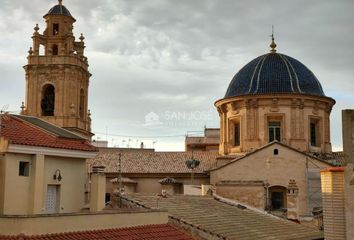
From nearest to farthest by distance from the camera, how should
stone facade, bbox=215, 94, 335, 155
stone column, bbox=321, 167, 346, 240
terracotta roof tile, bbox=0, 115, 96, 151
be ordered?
stone column, bbox=321, 167, 346, 240, terracotta roof tile, bbox=0, 115, 96, 151, stone facade, bbox=215, 94, 335, 155

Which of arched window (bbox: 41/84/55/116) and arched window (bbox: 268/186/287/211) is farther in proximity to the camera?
arched window (bbox: 41/84/55/116)

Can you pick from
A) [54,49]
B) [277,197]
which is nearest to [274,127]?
[277,197]

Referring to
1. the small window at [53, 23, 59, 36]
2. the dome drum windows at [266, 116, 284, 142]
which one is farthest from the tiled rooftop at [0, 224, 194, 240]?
the small window at [53, 23, 59, 36]

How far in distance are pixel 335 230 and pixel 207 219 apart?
9.18 meters

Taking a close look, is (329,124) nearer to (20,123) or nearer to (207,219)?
(207,219)

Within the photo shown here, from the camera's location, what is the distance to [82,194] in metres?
22.7

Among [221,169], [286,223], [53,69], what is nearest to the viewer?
[286,223]

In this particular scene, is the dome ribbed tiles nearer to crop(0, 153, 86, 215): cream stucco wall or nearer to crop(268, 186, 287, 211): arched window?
crop(268, 186, 287, 211): arched window

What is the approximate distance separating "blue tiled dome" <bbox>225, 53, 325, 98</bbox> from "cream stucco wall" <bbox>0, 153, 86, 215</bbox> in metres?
21.7

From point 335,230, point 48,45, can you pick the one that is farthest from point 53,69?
point 335,230

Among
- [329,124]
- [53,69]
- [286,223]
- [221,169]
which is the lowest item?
[286,223]

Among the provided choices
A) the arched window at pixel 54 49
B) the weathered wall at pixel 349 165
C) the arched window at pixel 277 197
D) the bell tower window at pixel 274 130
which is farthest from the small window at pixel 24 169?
the arched window at pixel 54 49

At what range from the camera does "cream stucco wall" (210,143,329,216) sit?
36375 millimetres

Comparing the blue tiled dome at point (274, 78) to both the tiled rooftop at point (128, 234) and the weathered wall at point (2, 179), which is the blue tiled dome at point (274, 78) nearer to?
the tiled rooftop at point (128, 234)
